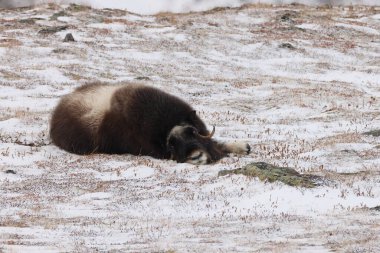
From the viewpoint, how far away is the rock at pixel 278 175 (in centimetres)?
985

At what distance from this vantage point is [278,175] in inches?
401

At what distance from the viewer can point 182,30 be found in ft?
126

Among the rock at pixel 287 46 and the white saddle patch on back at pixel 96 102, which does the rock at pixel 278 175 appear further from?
the rock at pixel 287 46

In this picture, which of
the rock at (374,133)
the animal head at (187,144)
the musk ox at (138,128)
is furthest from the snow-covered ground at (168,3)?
the animal head at (187,144)

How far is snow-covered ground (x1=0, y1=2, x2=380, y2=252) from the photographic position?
7.65 m

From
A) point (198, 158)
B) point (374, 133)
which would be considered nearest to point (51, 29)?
point (374, 133)

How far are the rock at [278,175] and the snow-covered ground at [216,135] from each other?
180mm

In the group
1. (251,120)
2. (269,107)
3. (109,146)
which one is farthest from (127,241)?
(269,107)

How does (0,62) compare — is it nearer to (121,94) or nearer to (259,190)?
(121,94)

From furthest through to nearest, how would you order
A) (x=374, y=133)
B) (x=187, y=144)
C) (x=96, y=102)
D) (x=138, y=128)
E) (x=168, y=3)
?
(x=168, y=3) < (x=374, y=133) < (x=96, y=102) < (x=138, y=128) < (x=187, y=144)

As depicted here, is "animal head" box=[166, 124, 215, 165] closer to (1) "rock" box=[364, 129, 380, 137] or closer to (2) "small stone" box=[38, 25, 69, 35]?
(1) "rock" box=[364, 129, 380, 137]

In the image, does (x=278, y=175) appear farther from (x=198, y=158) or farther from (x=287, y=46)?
(x=287, y=46)

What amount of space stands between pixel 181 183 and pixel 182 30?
28.2m

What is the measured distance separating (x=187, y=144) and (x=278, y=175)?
297 cm
